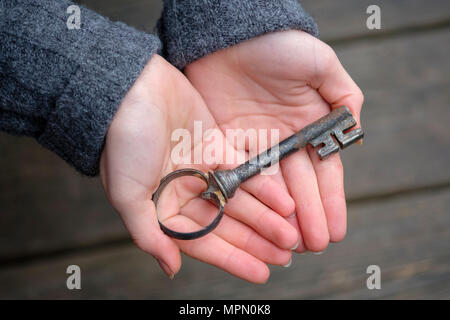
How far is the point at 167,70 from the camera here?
4.36 ft

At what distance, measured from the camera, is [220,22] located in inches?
53.6

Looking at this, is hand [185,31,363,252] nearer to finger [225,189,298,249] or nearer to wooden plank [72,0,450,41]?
finger [225,189,298,249]

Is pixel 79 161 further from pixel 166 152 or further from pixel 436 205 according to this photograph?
pixel 436 205

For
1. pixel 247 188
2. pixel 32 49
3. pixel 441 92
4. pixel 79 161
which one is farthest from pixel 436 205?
pixel 32 49

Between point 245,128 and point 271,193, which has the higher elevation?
point 245,128

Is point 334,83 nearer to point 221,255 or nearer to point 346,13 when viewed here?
point 221,255

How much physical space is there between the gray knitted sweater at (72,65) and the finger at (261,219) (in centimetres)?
42

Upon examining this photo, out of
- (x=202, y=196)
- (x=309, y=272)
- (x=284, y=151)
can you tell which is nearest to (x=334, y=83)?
(x=284, y=151)

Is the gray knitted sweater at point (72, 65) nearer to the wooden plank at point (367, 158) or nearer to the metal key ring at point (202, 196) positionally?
the metal key ring at point (202, 196)

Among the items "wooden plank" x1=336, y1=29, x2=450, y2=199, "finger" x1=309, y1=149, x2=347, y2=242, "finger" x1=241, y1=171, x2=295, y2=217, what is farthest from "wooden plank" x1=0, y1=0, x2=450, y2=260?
"finger" x1=241, y1=171, x2=295, y2=217

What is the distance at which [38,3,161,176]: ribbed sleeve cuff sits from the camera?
1206 millimetres

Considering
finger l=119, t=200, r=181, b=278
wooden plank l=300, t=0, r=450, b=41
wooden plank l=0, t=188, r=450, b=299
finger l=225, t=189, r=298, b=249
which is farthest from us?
wooden plank l=300, t=0, r=450, b=41

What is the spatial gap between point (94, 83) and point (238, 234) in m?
0.58

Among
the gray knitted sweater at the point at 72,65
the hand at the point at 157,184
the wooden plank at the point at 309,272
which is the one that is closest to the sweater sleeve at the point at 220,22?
the gray knitted sweater at the point at 72,65
